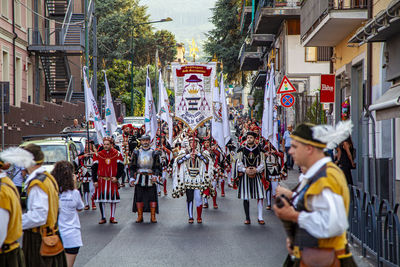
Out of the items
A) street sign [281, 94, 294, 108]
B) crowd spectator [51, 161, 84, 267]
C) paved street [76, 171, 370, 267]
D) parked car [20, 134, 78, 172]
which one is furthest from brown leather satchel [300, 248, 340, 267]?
street sign [281, 94, 294, 108]

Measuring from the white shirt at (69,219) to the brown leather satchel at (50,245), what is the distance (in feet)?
2.97

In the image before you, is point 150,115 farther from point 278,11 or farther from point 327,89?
point 278,11

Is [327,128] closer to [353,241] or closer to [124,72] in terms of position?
[353,241]

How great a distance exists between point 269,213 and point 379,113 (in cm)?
441

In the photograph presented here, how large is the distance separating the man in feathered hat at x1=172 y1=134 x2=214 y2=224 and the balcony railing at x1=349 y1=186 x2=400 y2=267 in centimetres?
381

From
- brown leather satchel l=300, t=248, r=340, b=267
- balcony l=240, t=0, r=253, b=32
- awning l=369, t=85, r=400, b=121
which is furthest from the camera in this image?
balcony l=240, t=0, r=253, b=32

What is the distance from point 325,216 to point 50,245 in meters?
3.11

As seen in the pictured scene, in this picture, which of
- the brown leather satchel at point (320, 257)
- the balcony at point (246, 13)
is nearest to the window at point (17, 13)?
the balcony at point (246, 13)

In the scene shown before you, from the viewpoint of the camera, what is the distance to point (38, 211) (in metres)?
5.82

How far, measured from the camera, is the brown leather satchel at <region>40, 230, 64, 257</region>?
6.17 m

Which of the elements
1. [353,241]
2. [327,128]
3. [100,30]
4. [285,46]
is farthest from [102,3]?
[327,128]

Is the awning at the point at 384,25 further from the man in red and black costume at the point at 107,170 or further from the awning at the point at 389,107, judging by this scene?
the man in red and black costume at the point at 107,170

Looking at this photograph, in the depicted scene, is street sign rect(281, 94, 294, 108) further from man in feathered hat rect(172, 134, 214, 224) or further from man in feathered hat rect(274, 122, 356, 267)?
man in feathered hat rect(274, 122, 356, 267)

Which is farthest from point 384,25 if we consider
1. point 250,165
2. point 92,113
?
point 92,113
